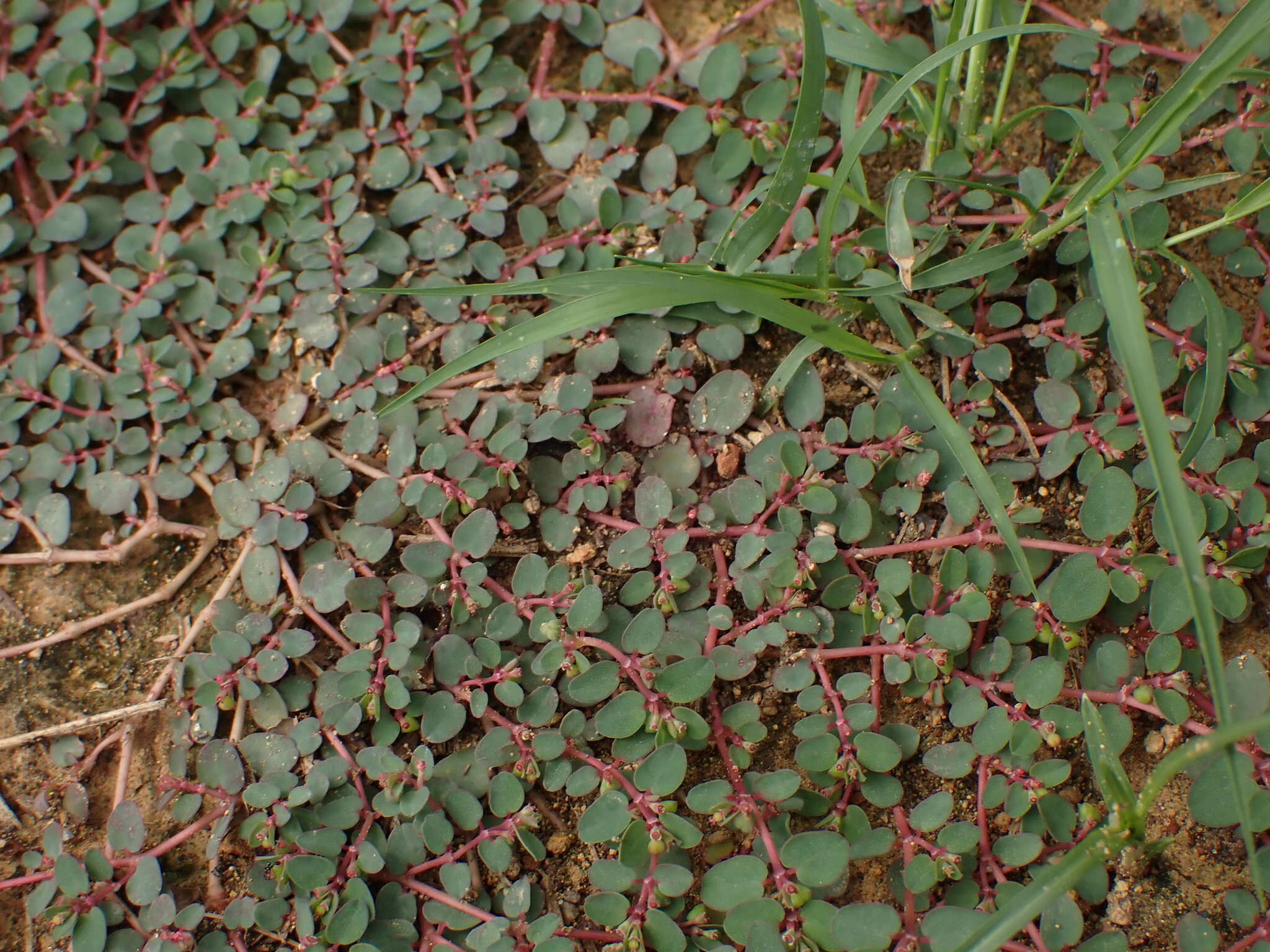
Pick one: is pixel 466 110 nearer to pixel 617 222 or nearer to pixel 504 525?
pixel 617 222

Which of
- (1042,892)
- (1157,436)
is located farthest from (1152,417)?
(1042,892)

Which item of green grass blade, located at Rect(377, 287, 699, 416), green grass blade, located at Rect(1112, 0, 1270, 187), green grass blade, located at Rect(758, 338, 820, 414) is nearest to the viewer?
green grass blade, located at Rect(1112, 0, 1270, 187)

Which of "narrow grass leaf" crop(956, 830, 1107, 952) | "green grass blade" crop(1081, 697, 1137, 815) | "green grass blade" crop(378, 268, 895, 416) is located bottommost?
"narrow grass leaf" crop(956, 830, 1107, 952)

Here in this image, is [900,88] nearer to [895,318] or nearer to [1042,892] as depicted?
[895,318]

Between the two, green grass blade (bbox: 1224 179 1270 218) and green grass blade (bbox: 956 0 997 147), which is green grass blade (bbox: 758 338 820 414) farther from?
green grass blade (bbox: 1224 179 1270 218)

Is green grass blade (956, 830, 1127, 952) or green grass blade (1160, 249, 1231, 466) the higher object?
green grass blade (1160, 249, 1231, 466)

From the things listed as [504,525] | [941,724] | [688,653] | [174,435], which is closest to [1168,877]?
[941,724]

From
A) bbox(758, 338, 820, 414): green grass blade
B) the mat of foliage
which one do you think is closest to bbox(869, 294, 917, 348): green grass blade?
the mat of foliage
